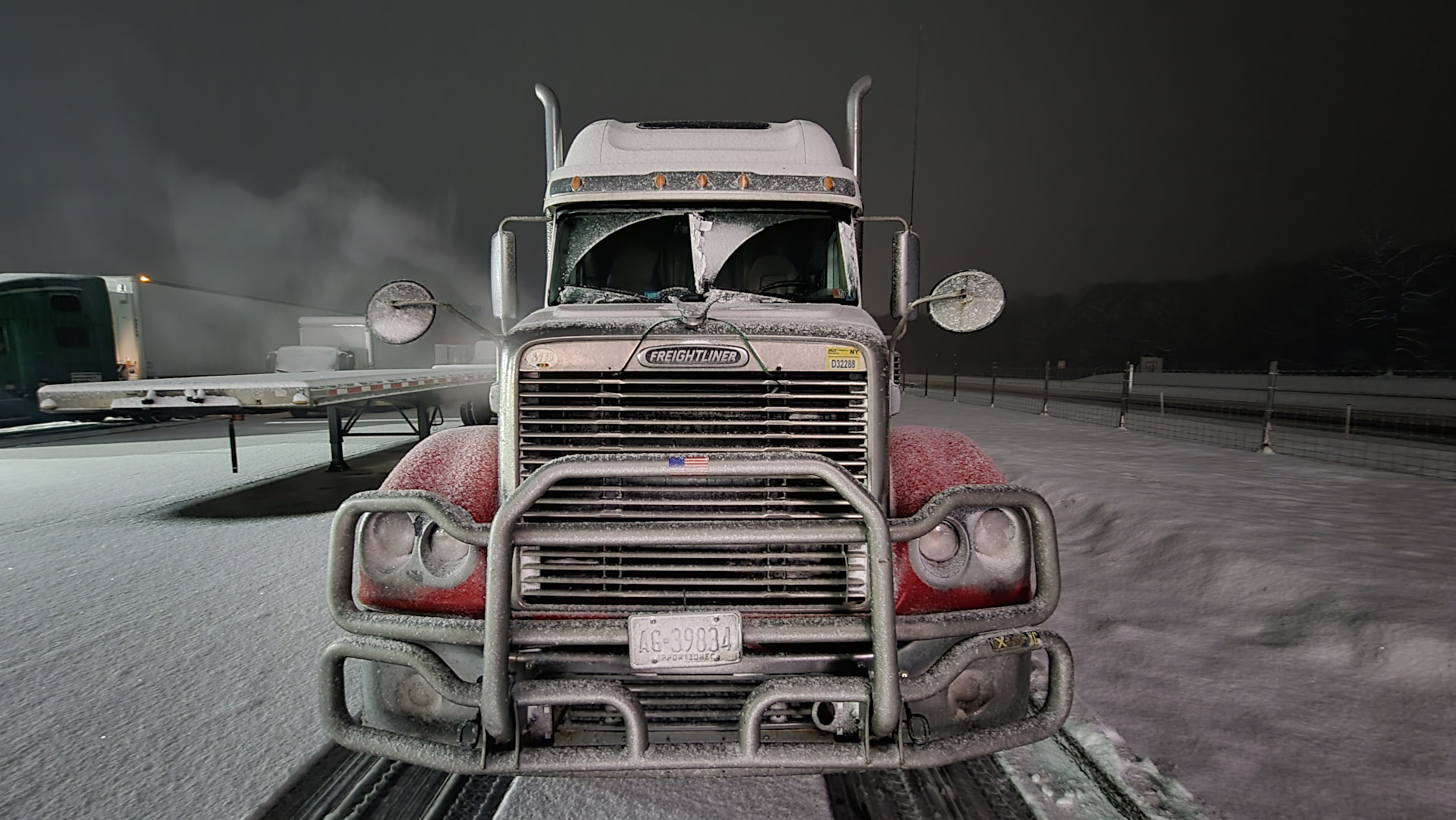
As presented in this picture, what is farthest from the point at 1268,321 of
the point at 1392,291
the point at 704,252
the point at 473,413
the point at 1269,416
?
the point at 704,252

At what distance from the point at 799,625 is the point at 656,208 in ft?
8.63

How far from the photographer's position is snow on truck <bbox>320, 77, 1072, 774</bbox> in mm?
2082

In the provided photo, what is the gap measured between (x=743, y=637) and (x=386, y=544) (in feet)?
4.74

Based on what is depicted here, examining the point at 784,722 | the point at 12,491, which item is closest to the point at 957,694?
the point at 784,722

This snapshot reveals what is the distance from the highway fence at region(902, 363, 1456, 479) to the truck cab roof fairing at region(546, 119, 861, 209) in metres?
8.65

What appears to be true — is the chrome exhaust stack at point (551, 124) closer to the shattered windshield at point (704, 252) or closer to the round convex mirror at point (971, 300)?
the shattered windshield at point (704, 252)

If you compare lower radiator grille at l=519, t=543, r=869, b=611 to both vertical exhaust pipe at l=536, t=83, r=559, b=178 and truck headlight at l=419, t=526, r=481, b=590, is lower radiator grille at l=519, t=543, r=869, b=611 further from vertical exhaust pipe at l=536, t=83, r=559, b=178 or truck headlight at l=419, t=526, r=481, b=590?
vertical exhaust pipe at l=536, t=83, r=559, b=178

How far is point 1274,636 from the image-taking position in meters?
3.55

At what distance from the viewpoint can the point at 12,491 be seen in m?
8.43

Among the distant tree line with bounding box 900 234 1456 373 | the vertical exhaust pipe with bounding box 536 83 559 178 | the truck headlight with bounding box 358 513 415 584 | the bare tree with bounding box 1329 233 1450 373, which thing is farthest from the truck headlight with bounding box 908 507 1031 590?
the bare tree with bounding box 1329 233 1450 373

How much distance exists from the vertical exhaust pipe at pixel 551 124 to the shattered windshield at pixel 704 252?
3.16ft

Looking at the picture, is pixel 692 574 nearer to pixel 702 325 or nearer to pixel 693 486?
pixel 693 486

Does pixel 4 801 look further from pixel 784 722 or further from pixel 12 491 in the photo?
pixel 12 491

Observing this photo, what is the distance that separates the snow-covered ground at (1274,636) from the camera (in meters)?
2.51
